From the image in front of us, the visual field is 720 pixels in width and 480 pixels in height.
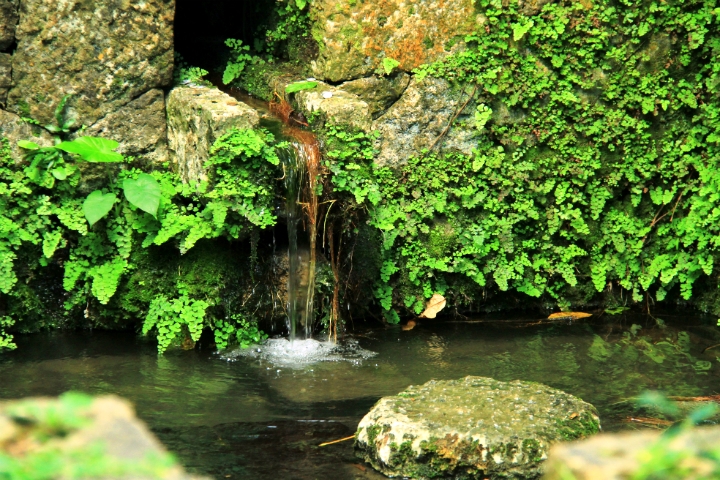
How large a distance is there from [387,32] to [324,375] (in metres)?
3.68

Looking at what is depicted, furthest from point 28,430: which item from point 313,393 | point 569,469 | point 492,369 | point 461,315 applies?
point 461,315

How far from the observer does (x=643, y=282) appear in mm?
9016

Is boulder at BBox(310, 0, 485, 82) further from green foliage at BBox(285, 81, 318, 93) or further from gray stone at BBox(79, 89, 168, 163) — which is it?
gray stone at BBox(79, 89, 168, 163)

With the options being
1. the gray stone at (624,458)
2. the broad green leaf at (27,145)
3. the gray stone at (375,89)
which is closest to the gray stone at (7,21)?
the broad green leaf at (27,145)

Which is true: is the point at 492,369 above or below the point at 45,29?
below

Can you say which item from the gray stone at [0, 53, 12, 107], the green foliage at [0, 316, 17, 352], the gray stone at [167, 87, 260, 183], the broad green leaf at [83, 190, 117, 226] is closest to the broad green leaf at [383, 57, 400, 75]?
the gray stone at [167, 87, 260, 183]

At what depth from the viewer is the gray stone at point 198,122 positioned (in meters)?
7.65

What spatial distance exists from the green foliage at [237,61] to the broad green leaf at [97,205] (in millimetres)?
2388

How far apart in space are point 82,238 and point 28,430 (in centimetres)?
602

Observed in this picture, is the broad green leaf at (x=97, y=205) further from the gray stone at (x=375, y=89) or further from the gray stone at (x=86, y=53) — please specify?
the gray stone at (x=375, y=89)

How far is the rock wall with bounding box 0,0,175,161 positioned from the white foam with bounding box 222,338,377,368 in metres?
2.35

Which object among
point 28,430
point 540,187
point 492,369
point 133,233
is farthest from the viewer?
point 540,187

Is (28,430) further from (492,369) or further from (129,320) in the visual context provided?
(129,320)

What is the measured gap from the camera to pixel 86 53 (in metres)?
7.92
